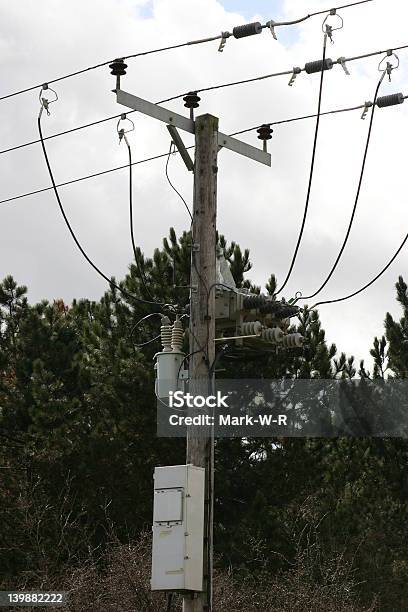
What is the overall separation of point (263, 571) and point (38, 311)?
783 cm

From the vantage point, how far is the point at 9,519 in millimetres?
21578

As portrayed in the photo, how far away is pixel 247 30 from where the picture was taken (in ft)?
34.8

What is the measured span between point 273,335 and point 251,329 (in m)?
0.23

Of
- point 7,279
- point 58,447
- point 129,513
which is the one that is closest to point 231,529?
point 129,513

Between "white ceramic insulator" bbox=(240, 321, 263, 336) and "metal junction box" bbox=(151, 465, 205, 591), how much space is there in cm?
151

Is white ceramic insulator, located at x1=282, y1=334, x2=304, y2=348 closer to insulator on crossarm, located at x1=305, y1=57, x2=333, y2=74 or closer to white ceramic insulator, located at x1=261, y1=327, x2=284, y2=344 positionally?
white ceramic insulator, located at x1=261, y1=327, x2=284, y2=344

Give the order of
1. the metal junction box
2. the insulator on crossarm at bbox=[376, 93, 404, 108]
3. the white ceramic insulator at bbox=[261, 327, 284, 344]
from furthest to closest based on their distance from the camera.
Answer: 1. the insulator on crossarm at bbox=[376, 93, 404, 108]
2. the white ceramic insulator at bbox=[261, 327, 284, 344]
3. the metal junction box

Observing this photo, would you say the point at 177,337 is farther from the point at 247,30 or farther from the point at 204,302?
the point at 247,30

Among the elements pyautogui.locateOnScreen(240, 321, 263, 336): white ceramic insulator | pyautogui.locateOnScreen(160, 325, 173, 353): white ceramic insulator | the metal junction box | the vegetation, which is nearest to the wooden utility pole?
the metal junction box

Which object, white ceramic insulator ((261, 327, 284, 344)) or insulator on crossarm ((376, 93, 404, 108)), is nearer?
white ceramic insulator ((261, 327, 284, 344))

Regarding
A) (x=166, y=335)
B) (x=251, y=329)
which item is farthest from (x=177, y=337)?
(x=251, y=329)

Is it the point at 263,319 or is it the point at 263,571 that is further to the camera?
the point at 263,571

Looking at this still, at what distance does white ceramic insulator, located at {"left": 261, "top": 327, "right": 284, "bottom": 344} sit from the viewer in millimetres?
10766

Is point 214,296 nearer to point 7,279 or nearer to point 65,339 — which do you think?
point 65,339
